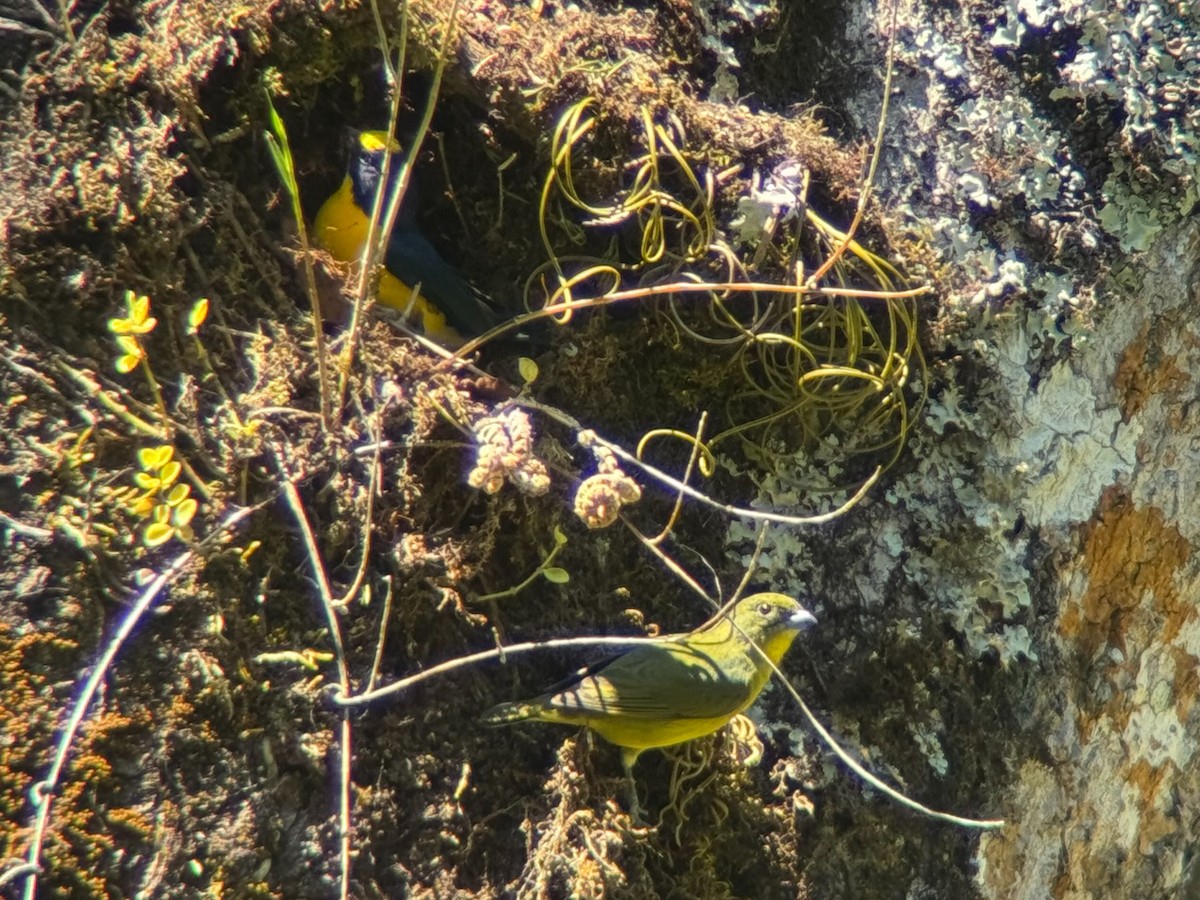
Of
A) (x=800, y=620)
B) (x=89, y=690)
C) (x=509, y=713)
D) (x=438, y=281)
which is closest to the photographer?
(x=89, y=690)

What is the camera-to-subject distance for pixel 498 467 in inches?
85.8

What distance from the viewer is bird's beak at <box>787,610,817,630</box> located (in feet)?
8.48

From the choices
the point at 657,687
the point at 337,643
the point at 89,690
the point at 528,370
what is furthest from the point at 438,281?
the point at 89,690

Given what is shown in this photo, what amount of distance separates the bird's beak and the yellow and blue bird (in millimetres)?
1048

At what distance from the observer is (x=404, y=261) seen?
267 cm

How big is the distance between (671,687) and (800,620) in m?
0.38

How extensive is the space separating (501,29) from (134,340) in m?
1.19

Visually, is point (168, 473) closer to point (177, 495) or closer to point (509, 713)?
point (177, 495)

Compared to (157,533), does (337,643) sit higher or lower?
lower

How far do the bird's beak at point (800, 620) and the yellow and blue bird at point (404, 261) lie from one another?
1.05m

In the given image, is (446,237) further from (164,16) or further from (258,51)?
(164,16)

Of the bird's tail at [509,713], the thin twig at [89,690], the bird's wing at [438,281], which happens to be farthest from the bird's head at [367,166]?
the bird's tail at [509,713]

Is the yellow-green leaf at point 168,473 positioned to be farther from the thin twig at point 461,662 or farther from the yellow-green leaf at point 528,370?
the yellow-green leaf at point 528,370

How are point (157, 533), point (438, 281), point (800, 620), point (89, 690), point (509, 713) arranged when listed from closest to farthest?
point (89, 690)
point (157, 533)
point (509, 713)
point (800, 620)
point (438, 281)
